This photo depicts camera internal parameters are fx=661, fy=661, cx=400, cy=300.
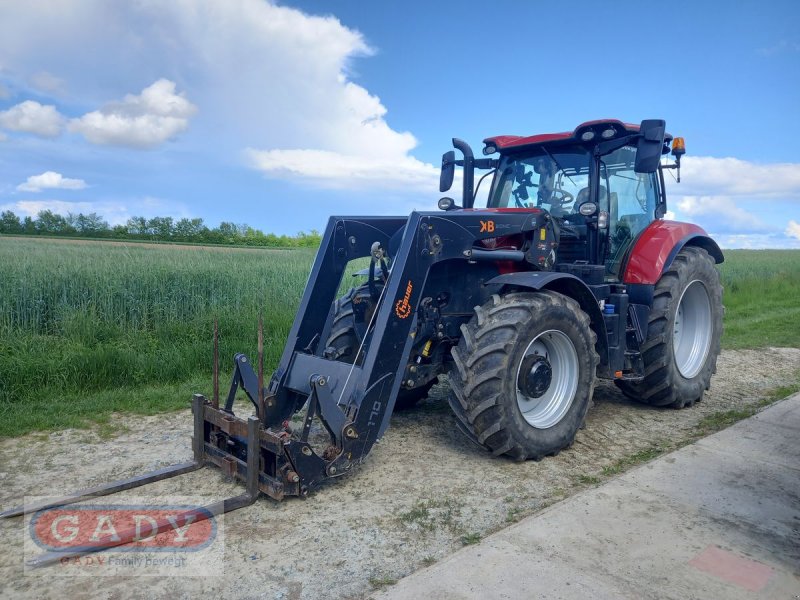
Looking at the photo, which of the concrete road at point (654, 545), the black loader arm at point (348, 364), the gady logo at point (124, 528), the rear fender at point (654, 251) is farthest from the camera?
the rear fender at point (654, 251)

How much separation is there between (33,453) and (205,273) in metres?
5.42

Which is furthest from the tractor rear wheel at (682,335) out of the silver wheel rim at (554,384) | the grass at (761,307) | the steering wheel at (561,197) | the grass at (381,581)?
the grass at (381,581)

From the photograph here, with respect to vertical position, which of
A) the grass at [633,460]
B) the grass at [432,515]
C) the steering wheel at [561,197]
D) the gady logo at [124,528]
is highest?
the steering wheel at [561,197]

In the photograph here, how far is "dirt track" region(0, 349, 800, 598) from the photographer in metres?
3.24

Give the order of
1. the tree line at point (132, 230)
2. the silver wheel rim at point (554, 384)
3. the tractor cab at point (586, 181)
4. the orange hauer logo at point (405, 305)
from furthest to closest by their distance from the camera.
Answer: the tree line at point (132, 230) < the tractor cab at point (586, 181) < the silver wheel rim at point (554, 384) < the orange hauer logo at point (405, 305)

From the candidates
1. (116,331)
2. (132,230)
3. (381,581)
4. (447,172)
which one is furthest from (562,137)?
(132,230)

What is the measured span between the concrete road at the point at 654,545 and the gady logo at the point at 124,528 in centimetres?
126

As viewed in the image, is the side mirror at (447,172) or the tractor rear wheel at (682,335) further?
the side mirror at (447,172)

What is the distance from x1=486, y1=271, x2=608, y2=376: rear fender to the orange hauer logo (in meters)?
0.71

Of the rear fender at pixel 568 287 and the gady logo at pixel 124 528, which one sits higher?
the rear fender at pixel 568 287

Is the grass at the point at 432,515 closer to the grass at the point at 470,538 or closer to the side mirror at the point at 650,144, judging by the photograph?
the grass at the point at 470,538

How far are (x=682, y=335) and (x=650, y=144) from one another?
2416 millimetres

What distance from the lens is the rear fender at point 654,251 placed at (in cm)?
614

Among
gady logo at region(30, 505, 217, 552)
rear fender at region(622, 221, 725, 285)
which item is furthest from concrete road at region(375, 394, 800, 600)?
rear fender at region(622, 221, 725, 285)
